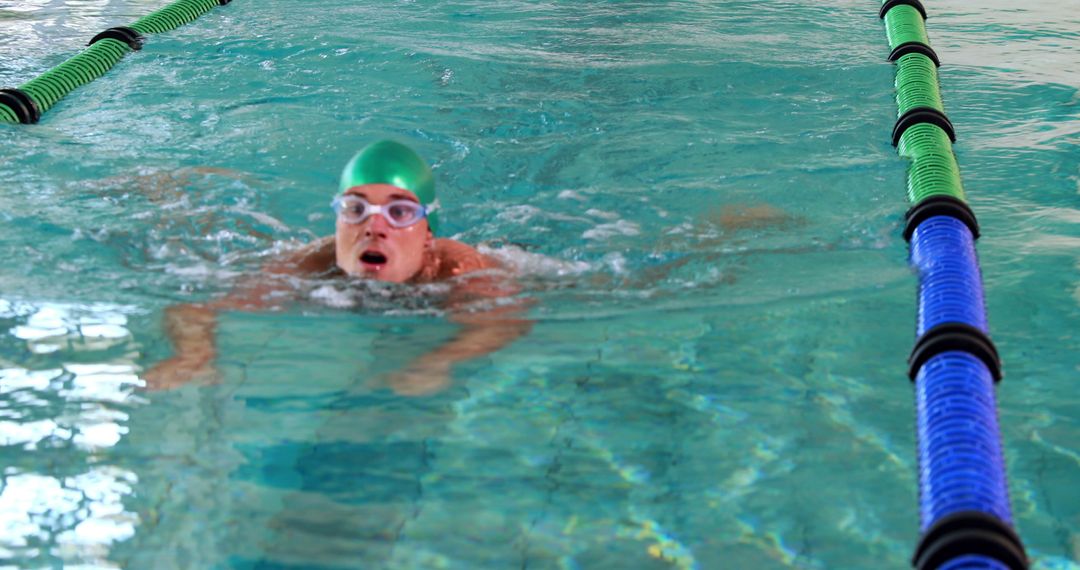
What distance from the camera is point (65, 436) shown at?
8.87ft

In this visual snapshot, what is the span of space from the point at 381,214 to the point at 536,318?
54cm

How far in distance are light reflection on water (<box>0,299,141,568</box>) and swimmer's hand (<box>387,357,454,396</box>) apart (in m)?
0.64

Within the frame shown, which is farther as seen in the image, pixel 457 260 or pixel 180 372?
pixel 457 260

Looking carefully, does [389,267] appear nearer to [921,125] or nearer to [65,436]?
[65,436]

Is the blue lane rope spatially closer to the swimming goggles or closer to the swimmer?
the swimmer

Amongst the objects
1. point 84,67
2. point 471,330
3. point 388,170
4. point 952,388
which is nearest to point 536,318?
point 471,330

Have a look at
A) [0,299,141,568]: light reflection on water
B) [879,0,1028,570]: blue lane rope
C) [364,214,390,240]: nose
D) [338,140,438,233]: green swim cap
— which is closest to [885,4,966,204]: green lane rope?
[879,0,1028,570]: blue lane rope

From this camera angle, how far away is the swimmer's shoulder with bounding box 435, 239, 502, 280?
3578 millimetres

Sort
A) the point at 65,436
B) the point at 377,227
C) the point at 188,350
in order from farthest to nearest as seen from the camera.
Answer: the point at 377,227 < the point at 188,350 < the point at 65,436

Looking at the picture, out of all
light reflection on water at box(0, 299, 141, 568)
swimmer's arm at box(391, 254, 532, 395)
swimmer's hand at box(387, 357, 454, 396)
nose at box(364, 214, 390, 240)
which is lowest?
light reflection on water at box(0, 299, 141, 568)

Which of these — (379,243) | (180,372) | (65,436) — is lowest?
(65,436)

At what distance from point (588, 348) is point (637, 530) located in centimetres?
84

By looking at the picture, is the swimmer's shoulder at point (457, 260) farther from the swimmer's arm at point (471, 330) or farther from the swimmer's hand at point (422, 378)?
the swimmer's hand at point (422, 378)

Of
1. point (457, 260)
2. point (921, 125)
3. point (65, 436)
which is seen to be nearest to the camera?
point (65, 436)
